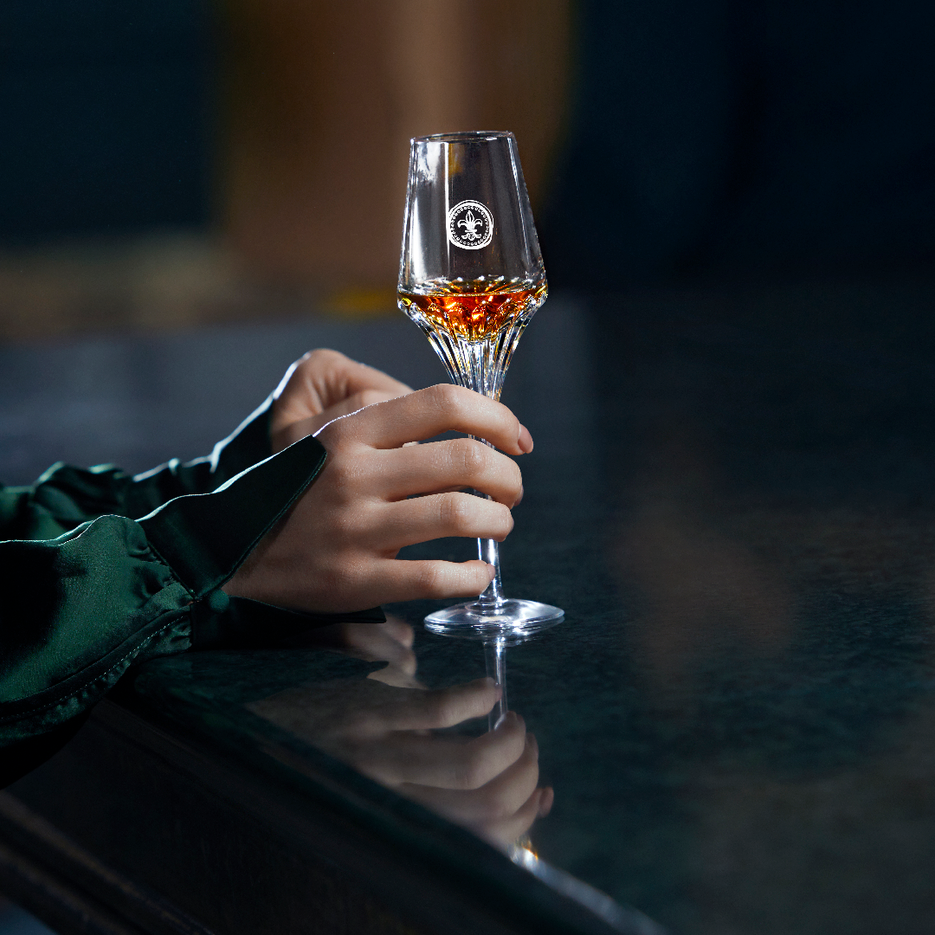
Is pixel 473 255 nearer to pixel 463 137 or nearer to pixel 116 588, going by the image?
pixel 463 137

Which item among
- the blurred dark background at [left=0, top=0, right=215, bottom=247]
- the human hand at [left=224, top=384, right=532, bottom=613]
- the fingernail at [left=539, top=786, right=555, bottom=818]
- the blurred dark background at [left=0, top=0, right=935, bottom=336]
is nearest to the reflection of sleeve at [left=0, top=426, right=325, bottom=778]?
the human hand at [left=224, top=384, right=532, bottom=613]

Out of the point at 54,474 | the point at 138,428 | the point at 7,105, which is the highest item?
the point at 7,105

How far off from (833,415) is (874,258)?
1.89 ft

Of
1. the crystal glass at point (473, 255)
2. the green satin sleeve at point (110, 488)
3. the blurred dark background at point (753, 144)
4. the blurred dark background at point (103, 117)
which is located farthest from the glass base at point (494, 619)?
the blurred dark background at point (103, 117)

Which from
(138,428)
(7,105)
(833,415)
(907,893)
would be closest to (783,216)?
(833,415)

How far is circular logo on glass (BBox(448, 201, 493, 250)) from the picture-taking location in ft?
2.00

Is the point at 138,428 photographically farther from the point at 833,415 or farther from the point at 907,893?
the point at 907,893

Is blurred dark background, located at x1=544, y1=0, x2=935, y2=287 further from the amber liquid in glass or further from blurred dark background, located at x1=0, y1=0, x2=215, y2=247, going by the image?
the amber liquid in glass

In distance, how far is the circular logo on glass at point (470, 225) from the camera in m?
0.61

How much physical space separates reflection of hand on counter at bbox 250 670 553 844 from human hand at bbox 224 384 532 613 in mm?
65

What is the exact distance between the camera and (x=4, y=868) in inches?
30.4

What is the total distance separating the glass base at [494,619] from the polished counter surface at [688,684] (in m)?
0.01

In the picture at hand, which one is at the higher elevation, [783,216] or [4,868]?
[783,216]

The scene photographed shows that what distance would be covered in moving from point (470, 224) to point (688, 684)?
257 mm
